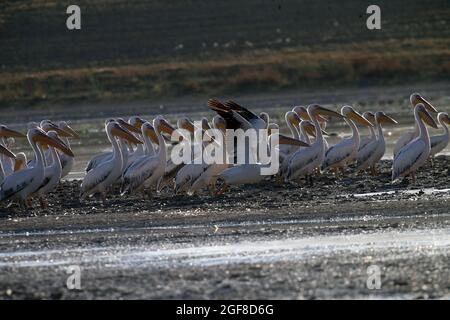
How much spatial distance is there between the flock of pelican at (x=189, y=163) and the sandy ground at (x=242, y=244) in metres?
0.24

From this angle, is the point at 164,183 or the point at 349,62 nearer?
the point at 164,183

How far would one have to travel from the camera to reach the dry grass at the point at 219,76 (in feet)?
121

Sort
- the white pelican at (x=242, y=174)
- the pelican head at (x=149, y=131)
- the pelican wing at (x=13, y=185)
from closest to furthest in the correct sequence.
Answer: the pelican wing at (x=13, y=185) < the white pelican at (x=242, y=174) < the pelican head at (x=149, y=131)

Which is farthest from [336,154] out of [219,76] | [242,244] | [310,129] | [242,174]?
[219,76]

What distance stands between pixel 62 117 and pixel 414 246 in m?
23.1

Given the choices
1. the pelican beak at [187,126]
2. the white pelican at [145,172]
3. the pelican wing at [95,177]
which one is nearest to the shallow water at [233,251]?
the pelican wing at [95,177]

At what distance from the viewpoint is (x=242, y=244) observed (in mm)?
12047

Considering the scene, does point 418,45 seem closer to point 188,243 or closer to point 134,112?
point 134,112

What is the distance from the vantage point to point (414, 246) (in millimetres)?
11344

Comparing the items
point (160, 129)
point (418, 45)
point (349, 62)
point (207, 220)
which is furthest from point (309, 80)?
point (207, 220)

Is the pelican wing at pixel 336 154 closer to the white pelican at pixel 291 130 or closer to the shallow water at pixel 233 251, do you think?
the white pelican at pixel 291 130

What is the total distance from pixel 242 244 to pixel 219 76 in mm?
26085

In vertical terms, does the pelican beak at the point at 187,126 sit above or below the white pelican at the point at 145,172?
above

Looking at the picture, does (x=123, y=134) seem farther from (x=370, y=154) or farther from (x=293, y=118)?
(x=370, y=154)
